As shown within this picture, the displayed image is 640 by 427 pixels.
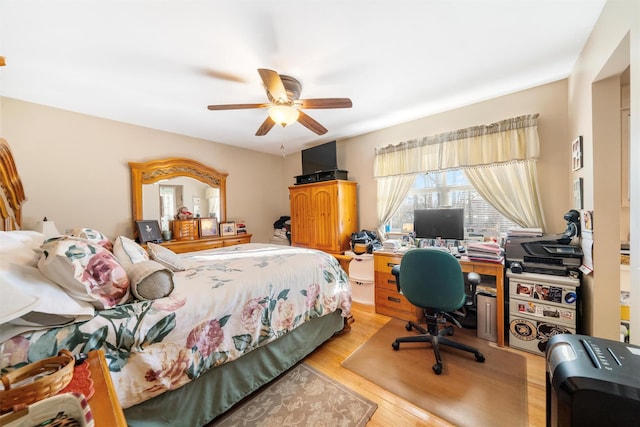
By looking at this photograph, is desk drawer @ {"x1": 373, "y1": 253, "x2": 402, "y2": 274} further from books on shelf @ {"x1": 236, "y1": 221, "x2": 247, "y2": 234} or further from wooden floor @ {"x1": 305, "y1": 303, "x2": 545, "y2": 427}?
books on shelf @ {"x1": 236, "y1": 221, "x2": 247, "y2": 234}

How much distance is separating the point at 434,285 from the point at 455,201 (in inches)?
60.5

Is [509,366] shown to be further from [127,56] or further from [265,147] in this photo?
[265,147]

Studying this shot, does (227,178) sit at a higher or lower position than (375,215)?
higher

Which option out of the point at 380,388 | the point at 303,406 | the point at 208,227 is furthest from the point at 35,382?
the point at 208,227

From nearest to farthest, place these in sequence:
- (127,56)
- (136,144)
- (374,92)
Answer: (127,56) → (374,92) → (136,144)

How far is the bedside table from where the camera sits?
622 mm

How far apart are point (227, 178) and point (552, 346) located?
4.12 m

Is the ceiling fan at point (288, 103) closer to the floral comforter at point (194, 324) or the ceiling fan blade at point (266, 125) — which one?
the ceiling fan blade at point (266, 125)

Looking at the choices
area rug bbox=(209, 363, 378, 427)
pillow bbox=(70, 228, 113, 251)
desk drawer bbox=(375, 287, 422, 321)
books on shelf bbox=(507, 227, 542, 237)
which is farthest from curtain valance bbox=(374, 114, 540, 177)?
pillow bbox=(70, 228, 113, 251)

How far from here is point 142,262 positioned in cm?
142

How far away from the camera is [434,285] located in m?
1.88

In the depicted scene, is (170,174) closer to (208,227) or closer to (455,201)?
(208,227)

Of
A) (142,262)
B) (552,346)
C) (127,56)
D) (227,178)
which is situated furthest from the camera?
(227,178)

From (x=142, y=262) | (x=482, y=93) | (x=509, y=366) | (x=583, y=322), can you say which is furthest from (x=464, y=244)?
(x=142, y=262)
